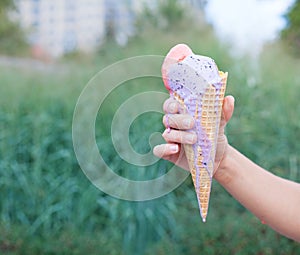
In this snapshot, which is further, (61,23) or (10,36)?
(61,23)

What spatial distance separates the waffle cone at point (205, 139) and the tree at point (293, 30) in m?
3.40

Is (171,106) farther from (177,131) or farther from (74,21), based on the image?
(74,21)

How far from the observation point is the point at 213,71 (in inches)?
44.2

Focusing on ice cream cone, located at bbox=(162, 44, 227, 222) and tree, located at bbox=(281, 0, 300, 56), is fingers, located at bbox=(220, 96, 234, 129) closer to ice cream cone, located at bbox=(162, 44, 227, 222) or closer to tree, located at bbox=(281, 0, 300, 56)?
ice cream cone, located at bbox=(162, 44, 227, 222)

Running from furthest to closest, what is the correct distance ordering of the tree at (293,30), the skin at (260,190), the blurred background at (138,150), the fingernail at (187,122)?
1. the tree at (293,30)
2. the blurred background at (138,150)
3. the skin at (260,190)
4. the fingernail at (187,122)

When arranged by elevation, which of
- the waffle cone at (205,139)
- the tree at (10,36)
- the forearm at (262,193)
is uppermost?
the waffle cone at (205,139)

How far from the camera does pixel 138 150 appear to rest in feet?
10.2

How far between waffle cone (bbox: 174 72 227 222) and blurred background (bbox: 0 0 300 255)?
1881 mm

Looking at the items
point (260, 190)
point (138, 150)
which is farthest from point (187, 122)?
point (138, 150)

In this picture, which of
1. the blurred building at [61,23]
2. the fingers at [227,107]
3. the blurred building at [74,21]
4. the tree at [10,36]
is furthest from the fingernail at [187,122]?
the tree at [10,36]

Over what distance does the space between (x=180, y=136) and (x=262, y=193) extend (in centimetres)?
27

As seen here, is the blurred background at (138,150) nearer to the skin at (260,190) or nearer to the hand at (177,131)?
the skin at (260,190)

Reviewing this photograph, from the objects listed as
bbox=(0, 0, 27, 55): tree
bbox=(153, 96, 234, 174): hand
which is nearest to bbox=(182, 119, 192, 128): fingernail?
bbox=(153, 96, 234, 174): hand

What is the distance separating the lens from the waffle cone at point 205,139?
1.11 m
